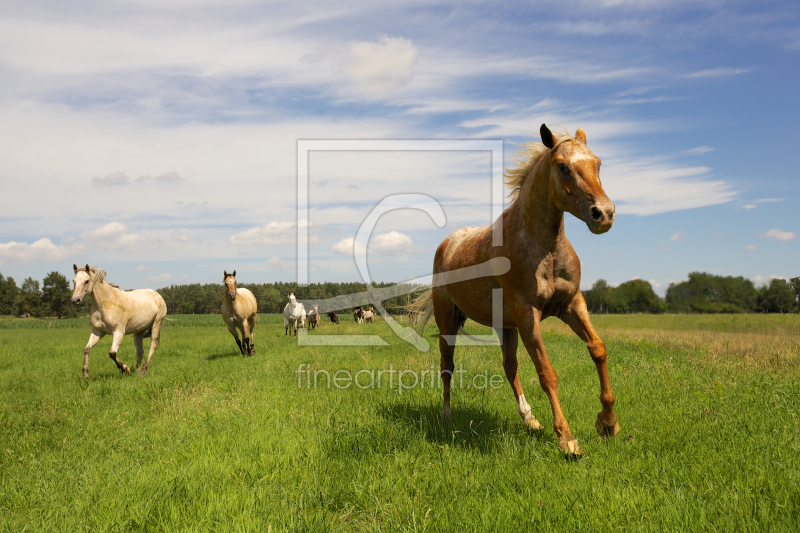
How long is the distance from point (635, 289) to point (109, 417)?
13818 centimetres

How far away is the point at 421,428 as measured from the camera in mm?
5266

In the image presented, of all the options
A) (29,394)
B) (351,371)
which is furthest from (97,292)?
(351,371)

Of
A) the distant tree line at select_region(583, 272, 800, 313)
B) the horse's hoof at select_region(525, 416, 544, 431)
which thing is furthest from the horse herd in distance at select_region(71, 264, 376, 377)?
the distant tree line at select_region(583, 272, 800, 313)

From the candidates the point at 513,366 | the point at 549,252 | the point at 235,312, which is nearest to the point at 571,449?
the point at 513,366

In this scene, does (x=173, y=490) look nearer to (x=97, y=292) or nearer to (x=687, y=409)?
(x=687, y=409)

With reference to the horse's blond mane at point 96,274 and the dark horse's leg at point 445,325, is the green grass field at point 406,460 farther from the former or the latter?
the horse's blond mane at point 96,274

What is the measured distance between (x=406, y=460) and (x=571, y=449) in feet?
5.04

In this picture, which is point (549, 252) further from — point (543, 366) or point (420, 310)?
point (420, 310)

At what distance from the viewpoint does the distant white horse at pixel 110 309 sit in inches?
447

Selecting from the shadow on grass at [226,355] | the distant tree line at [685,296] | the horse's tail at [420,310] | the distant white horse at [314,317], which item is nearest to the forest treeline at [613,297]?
the distant tree line at [685,296]

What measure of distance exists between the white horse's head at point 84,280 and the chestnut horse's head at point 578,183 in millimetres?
11817

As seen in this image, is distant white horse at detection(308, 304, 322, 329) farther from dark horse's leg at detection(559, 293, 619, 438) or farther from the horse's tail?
dark horse's leg at detection(559, 293, 619, 438)

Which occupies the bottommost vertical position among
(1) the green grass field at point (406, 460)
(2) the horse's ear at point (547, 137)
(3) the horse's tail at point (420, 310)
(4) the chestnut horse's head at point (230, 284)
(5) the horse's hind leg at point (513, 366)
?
(1) the green grass field at point (406, 460)

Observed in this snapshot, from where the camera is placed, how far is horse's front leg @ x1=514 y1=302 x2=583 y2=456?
4.18 meters
